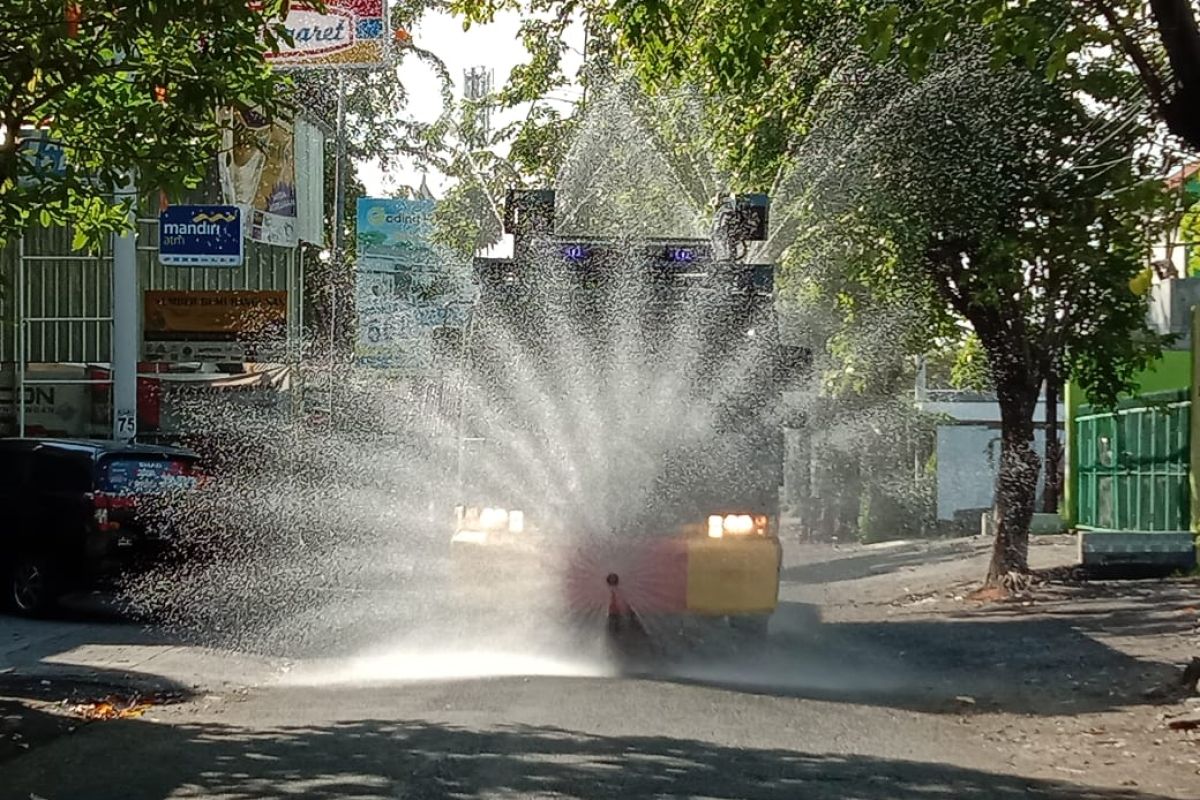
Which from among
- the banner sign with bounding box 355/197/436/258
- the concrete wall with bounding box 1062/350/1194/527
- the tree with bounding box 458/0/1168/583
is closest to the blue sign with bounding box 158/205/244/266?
the banner sign with bounding box 355/197/436/258

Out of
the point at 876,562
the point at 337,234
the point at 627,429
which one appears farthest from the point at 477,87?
the point at 627,429

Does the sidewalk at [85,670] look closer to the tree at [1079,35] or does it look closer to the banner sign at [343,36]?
the tree at [1079,35]

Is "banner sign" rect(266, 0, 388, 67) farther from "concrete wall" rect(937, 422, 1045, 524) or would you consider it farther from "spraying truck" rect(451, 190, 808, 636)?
"concrete wall" rect(937, 422, 1045, 524)

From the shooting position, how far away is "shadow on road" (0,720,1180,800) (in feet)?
24.4

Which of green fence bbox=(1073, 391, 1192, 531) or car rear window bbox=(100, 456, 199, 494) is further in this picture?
green fence bbox=(1073, 391, 1192, 531)

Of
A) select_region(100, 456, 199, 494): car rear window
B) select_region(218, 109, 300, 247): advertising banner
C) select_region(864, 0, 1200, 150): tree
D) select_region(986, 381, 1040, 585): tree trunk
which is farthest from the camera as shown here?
select_region(218, 109, 300, 247): advertising banner

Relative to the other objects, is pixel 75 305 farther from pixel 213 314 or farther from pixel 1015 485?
pixel 1015 485

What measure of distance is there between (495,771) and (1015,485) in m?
11.7

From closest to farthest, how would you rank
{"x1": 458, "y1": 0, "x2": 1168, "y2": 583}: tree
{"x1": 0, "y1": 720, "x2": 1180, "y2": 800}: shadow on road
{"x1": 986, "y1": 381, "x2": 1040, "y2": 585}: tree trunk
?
{"x1": 0, "y1": 720, "x2": 1180, "y2": 800}: shadow on road → {"x1": 458, "y1": 0, "x2": 1168, "y2": 583}: tree → {"x1": 986, "y1": 381, "x2": 1040, "y2": 585}: tree trunk

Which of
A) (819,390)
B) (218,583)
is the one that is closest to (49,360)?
(218,583)

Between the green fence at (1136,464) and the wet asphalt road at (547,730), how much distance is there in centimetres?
777

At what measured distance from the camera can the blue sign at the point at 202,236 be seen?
887 inches

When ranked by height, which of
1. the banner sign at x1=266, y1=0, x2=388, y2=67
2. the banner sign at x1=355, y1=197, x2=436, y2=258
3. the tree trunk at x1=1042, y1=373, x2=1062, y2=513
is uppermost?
the banner sign at x1=266, y1=0, x2=388, y2=67

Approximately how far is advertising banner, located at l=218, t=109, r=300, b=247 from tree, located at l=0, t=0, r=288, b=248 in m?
14.4
